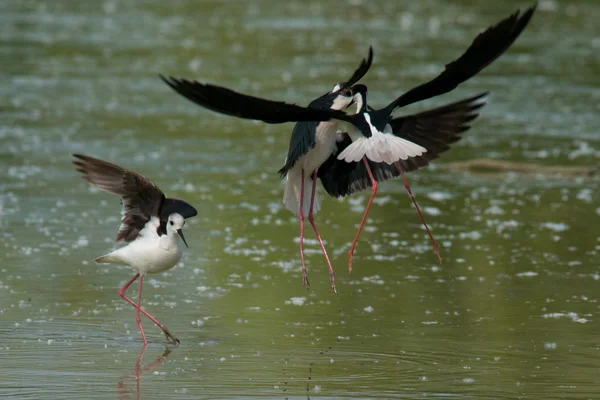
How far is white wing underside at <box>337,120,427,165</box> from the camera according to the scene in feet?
23.8

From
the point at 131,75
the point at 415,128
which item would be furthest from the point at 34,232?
the point at 131,75

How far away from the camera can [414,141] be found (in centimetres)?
837

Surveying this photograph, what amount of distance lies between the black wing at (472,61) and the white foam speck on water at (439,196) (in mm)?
4191

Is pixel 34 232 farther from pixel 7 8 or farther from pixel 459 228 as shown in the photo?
pixel 7 8

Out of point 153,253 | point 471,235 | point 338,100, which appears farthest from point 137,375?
point 471,235

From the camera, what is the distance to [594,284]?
28.5ft

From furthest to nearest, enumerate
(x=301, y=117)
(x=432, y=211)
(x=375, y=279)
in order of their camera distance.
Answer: (x=432, y=211) < (x=375, y=279) < (x=301, y=117)

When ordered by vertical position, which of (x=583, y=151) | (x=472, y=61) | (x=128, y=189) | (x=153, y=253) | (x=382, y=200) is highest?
(x=583, y=151)

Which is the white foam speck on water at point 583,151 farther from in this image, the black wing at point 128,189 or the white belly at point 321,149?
the black wing at point 128,189

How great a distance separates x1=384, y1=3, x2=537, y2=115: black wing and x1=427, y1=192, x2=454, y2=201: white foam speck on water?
4.19 metres

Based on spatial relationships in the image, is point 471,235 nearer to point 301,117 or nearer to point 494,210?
point 494,210

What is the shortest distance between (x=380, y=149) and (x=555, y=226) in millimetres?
3697

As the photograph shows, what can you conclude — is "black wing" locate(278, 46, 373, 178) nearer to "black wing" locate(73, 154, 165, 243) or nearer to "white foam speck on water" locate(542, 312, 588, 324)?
"black wing" locate(73, 154, 165, 243)

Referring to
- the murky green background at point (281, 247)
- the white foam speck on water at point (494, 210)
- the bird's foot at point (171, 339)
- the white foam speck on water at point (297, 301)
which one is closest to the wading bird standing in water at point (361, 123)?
the white foam speck on water at point (297, 301)
